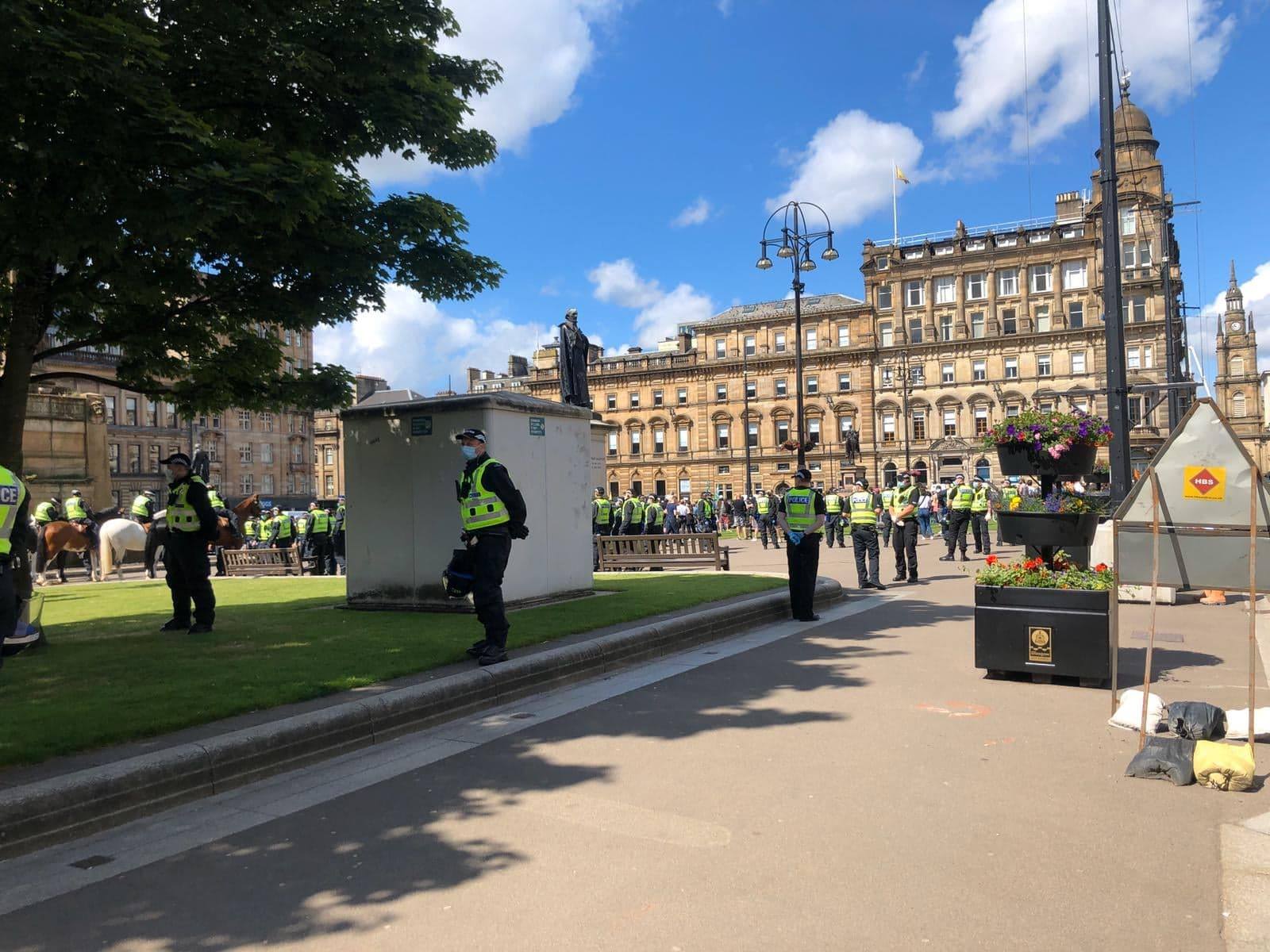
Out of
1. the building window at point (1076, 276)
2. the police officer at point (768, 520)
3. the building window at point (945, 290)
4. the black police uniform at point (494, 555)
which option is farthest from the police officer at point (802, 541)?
the building window at point (945, 290)

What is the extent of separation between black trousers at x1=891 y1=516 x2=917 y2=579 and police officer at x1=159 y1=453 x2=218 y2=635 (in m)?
11.5

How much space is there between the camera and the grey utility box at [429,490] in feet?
34.8

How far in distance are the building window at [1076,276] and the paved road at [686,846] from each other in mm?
75806

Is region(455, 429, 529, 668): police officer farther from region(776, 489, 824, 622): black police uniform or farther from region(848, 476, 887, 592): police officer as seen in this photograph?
region(848, 476, 887, 592): police officer

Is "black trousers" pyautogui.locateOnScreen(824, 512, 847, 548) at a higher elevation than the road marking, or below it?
higher

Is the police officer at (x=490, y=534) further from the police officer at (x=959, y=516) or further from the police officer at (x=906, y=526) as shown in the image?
the police officer at (x=959, y=516)

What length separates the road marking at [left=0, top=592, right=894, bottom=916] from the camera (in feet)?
13.1

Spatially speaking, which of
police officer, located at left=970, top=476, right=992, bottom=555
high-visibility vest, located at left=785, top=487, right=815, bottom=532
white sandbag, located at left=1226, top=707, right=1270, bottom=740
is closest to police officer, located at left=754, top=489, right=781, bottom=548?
police officer, located at left=970, top=476, right=992, bottom=555

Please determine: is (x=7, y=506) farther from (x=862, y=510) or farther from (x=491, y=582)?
(x=862, y=510)

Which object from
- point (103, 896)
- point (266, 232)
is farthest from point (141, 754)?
point (266, 232)

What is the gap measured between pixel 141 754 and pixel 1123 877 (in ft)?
15.8

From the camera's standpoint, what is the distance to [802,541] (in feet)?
37.5

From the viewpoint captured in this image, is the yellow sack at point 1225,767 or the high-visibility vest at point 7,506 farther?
the high-visibility vest at point 7,506

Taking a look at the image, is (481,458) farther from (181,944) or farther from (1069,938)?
(1069,938)
